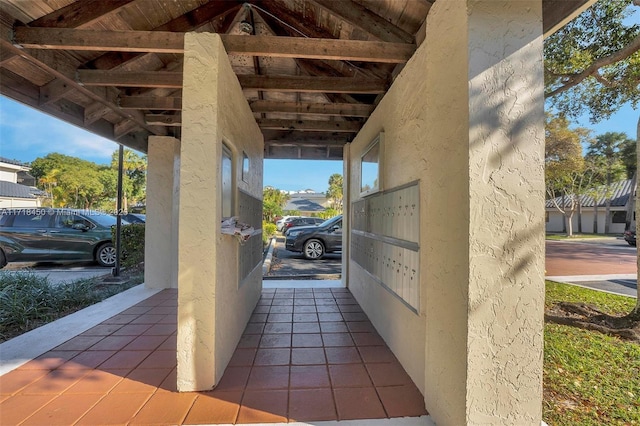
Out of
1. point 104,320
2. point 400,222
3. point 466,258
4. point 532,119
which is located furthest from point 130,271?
point 532,119

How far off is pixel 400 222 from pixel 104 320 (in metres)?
3.61

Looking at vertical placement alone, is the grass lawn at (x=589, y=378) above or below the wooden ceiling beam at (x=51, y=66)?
below

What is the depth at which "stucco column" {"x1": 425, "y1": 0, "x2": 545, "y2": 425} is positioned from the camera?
1554mm

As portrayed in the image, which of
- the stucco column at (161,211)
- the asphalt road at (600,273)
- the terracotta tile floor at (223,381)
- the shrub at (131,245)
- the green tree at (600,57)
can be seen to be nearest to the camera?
the terracotta tile floor at (223,381)

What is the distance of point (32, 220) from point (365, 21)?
8633 millimetres

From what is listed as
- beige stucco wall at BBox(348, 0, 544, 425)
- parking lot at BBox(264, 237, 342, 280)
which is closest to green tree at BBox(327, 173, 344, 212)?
parking lot at BBox(264, 237, 342, 280)

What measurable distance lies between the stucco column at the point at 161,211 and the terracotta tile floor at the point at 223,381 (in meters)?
1.51

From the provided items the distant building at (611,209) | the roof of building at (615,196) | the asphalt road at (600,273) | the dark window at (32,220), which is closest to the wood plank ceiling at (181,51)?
the dark window at (32,220)

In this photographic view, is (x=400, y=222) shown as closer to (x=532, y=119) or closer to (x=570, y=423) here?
(x=532, y=119)

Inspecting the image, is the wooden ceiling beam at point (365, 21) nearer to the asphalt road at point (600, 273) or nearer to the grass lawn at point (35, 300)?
the grass lawn at point (35, 300)

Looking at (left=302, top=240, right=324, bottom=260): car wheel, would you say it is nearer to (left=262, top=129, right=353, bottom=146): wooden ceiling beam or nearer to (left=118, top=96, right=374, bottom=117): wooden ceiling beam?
(left=262, top=129, right=353, bottom=146): wooden ceiling beam

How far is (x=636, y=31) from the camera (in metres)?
4.02

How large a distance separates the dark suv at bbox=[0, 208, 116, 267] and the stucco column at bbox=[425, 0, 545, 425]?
8215mm

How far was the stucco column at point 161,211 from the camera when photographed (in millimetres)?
4840
